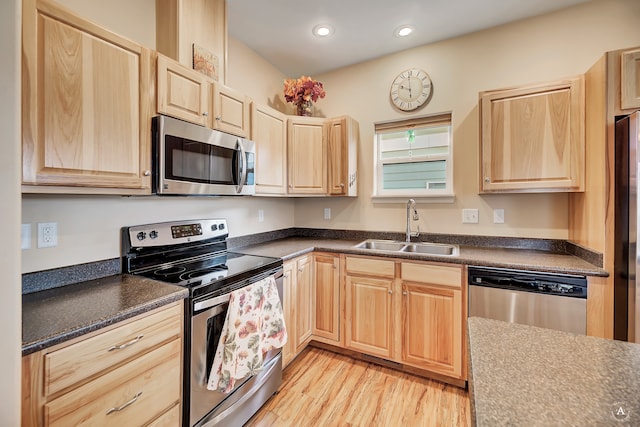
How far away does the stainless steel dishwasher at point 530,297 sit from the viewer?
1655 millimetres

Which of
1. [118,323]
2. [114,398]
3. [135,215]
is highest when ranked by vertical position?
[135,215]

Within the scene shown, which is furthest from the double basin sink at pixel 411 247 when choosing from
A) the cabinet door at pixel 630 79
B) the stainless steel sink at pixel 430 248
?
the cabinet door at pixel 630 79

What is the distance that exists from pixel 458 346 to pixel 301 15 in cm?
273

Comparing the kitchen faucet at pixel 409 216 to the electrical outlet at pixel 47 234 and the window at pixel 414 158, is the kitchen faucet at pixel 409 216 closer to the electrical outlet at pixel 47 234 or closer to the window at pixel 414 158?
the window at pixel 414 158

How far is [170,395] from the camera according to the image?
1249 mm

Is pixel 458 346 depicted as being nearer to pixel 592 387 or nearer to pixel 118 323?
pixel 592 387

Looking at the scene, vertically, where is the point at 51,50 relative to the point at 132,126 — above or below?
above

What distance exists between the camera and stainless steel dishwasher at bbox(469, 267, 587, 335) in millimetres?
1655

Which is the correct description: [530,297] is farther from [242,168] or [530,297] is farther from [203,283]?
[242,168]

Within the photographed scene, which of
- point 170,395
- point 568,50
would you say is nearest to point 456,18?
point 568,50

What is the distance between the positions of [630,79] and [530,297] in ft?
4.44

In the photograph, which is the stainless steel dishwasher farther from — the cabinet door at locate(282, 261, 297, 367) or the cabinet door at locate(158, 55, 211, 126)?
the cabinet door at locate(158, 55, 211, 126)

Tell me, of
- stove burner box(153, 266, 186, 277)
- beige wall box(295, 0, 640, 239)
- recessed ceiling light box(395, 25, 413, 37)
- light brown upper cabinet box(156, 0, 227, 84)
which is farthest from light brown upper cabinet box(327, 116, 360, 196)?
stove burner box(153, 266, 186, 277)

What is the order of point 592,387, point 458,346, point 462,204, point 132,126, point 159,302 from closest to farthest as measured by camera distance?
1. point 592,387
2. point 159,302
3. point 132,126
4. point 458,346
5. point 462,204
